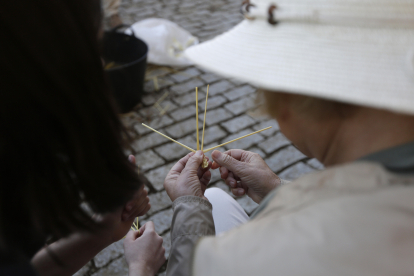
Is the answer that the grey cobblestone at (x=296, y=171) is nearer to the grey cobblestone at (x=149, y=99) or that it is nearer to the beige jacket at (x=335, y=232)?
the grey cobblestone at (x=149, y=99)

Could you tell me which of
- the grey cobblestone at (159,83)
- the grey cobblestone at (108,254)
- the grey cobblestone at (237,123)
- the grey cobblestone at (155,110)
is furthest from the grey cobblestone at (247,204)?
the grey cobblestone at (159,83)

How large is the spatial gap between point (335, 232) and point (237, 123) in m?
2.45

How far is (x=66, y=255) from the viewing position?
149 cm

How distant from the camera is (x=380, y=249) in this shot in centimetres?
61

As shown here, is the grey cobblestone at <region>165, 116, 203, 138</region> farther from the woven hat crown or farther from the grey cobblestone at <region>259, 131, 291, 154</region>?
the woven hat crown

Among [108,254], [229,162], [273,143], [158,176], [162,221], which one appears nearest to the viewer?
[229,162]

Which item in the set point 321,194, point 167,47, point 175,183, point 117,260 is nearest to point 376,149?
point 321,194

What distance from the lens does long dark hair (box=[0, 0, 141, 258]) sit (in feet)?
2.72

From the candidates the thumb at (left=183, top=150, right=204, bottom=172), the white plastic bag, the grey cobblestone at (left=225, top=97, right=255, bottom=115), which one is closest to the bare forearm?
the thumb at (left=183, top=150, right=204, bottom=172)

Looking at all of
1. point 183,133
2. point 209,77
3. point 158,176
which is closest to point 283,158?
point 183,133

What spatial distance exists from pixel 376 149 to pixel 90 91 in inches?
33.9

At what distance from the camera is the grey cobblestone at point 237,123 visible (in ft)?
9.85

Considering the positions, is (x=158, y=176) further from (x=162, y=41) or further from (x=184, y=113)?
(x=162, y=41)

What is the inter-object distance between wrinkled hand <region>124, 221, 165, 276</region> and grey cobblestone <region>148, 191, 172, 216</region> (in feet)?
1.58
